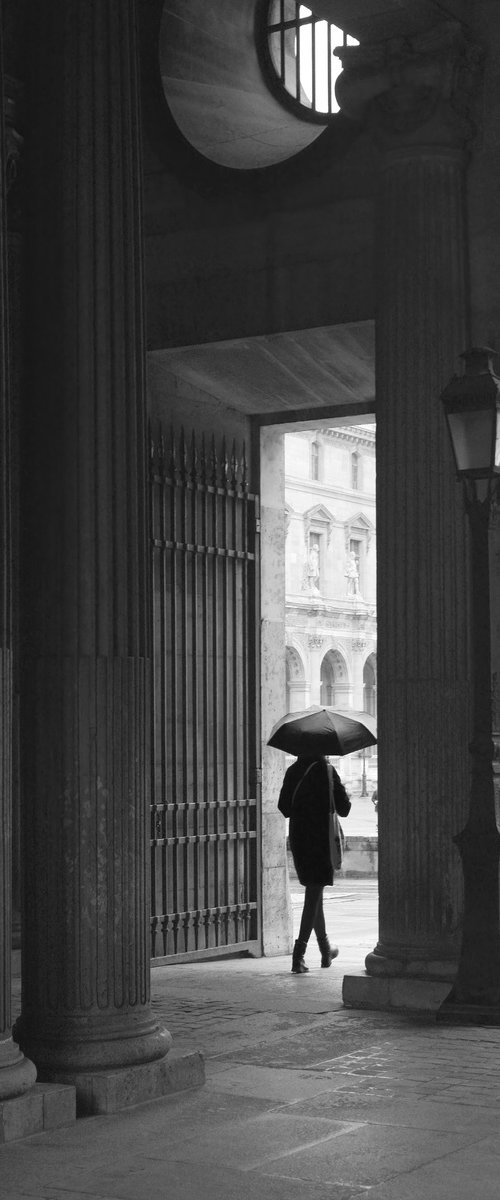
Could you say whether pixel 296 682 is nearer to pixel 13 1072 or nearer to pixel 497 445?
pixel 497 445

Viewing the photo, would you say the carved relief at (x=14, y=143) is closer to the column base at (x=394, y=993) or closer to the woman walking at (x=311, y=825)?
the woman walking at (x=311, y=825)

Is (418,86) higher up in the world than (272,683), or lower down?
higher up

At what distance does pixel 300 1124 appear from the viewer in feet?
23.4

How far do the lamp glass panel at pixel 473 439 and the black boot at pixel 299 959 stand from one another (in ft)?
14.6

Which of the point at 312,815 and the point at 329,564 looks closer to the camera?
the point at 312,815

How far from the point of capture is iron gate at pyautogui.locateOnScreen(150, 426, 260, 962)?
13.8 metres

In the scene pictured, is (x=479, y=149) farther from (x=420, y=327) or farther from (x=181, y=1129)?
(x=181, y=1129)

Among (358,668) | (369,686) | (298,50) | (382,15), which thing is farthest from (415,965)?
(369,686)

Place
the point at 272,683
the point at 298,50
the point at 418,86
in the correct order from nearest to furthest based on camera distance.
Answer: the point at 418,86
the point at 298,50
the point at 272,683

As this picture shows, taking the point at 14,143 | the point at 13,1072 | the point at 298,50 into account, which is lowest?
the point at 13,1072

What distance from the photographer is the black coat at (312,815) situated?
41.9 ft

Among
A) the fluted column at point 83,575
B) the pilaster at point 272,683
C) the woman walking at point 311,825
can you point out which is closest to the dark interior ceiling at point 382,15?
the fluted column at point 83,575

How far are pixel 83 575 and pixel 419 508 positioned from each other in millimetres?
4077

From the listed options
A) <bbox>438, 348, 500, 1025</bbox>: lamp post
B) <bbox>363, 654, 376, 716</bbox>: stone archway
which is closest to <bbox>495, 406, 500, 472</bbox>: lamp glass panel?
<bbox>438, 348, 500, 1025</bbox>: lamp post
